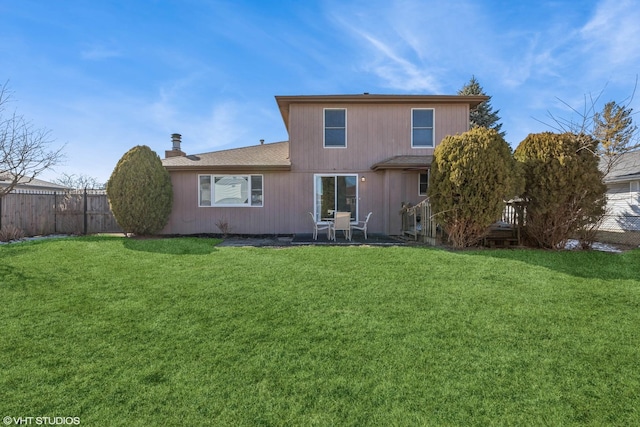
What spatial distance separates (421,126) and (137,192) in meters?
10.4

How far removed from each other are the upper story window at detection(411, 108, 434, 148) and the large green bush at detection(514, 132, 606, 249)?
4.40 m

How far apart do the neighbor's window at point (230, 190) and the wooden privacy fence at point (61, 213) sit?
4.13 m

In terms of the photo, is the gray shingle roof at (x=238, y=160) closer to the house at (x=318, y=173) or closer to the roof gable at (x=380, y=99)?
the house at (x=318, y=173)

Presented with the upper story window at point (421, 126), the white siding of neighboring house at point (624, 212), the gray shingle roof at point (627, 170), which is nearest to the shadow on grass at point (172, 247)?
the upper story window at point (421, 126)

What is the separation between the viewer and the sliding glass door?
11.3 meters

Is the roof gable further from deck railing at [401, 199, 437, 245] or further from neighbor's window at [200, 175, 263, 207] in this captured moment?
deck railing at [401, 199, 437, 245]

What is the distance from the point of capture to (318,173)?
11.3m

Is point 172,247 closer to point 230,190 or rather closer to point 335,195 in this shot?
point 230,190

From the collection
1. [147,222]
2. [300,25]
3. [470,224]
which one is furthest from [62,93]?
[470,224]

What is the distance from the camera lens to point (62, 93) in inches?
495

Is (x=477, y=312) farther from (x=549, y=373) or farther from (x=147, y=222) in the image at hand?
(x=147, y=222)

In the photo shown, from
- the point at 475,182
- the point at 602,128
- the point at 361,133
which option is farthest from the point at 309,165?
the point at 602,128

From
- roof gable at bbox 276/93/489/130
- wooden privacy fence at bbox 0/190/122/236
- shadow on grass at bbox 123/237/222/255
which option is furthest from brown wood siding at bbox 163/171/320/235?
wooden privacy fence at bbox 0/190/122/236

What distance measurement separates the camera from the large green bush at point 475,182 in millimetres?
6730
